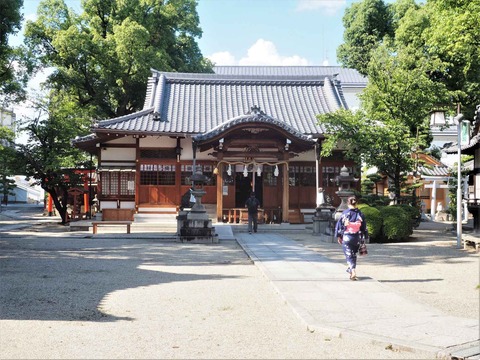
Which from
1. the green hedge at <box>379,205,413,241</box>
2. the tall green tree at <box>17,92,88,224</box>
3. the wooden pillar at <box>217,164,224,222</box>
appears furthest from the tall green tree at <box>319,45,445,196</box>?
the tall green tree at <box>17,92,88,224</box>

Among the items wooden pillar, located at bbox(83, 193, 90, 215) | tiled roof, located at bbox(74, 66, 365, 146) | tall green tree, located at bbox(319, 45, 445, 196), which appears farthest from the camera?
wooden pillar, located at bbox(83, 193, 90, 215)

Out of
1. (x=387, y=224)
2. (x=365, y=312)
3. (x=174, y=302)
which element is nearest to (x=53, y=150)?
(x=387, y=224)

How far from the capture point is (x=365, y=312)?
20.7ft

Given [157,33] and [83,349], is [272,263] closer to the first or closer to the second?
[83,349]

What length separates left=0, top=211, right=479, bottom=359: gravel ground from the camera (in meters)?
4.97

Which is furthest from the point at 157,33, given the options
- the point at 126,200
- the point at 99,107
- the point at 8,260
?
the point at 8,260

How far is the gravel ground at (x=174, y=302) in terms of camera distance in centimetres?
497

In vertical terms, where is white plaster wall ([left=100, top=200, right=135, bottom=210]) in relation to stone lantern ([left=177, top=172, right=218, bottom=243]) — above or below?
above

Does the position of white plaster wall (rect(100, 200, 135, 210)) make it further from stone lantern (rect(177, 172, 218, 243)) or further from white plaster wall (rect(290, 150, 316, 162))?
white plaster wall (rect(290, 150, 316, 162))

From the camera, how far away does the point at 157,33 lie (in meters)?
32.4

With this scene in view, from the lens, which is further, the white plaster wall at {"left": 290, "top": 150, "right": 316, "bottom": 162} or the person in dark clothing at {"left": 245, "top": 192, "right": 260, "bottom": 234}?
the white plaster wall at {"left": 290, "top": 150, "right": 316, "bottom": 162}

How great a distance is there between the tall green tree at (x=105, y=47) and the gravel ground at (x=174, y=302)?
18.7 metres

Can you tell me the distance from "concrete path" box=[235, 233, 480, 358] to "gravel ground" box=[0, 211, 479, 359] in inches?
7.5

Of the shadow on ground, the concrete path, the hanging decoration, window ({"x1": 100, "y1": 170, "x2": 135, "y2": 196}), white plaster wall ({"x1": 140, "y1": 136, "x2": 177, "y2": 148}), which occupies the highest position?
white plaster wall ({"x1": 140, "y1": 136, "x2": 177, "y2": 148})
